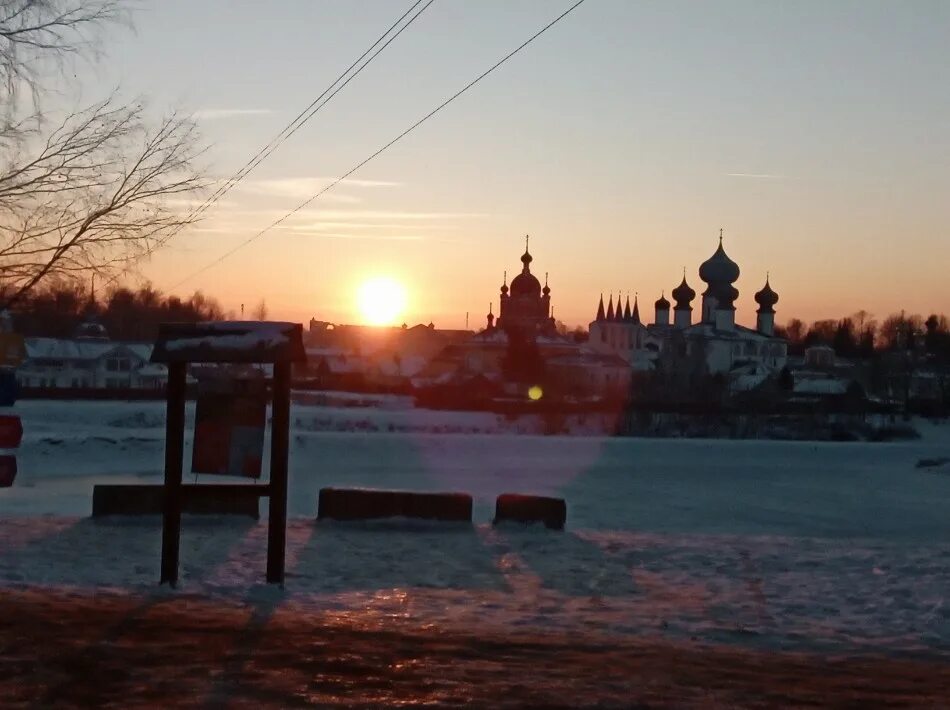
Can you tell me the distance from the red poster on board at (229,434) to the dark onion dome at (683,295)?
138740 millimetres

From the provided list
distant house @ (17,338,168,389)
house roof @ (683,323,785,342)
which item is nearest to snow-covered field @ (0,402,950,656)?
distant house @ (17,338,168,389)

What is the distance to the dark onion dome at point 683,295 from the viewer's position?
149 metres

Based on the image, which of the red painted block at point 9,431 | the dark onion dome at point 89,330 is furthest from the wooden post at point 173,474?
the dark onion dome at point 89,330

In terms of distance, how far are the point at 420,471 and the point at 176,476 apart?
27316 mm

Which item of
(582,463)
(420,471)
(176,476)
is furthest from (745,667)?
(582,463)

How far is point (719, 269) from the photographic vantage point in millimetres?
136000

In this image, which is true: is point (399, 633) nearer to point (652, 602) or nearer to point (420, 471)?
point (652, 602)

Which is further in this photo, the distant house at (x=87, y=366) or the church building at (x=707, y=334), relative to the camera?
the church building at (x=707, y=334)

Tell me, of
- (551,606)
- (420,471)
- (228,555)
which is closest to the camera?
(551,606)

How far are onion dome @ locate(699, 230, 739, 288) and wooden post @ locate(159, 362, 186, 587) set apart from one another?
126296 mm

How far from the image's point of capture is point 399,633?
32.3 ft

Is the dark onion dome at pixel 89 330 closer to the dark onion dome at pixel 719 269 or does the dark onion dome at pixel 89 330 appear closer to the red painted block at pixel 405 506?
the dark onion dome at pixel 719 269

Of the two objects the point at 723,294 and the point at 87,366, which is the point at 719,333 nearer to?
the point at 723,294

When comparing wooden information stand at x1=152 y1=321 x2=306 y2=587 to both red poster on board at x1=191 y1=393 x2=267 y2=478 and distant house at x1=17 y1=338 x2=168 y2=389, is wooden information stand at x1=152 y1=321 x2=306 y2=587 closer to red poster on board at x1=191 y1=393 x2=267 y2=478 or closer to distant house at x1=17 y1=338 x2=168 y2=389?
red poster on board at x1=191 y1=393 x2=267 y2=478
